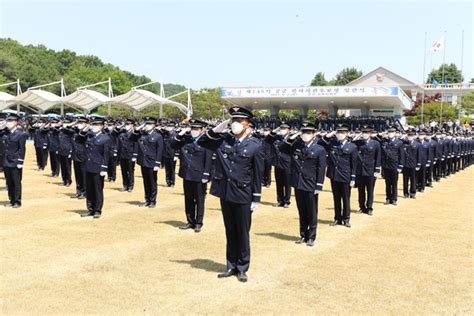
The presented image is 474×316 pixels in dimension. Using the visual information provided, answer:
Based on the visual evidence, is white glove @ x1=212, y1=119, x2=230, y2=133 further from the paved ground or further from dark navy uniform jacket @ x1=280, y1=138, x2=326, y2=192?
dark navy uniform jacket @ x1=280, y1=138, x2=326, y2=192

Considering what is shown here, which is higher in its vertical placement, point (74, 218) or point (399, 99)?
point (399, 99)

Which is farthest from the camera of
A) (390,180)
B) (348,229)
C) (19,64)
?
(19,64)

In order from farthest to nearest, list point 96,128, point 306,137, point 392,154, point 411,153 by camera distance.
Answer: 1. point 411,153
2. point 392,154
3. point 96,128
4. point 306,137

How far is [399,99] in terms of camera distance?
38.3m

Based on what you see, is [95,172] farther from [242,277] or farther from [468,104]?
[468,104]

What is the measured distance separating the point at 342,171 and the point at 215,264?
13.4 ft

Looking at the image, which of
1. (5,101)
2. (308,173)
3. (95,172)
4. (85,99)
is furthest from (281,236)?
(5,101)

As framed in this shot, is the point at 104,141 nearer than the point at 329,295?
No

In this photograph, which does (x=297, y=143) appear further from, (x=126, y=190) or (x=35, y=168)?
(x=35, y=168)

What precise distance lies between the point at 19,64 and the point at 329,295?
75222 mm

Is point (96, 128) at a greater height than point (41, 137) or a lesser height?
greater

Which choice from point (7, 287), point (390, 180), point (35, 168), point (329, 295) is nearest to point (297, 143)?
point (329, 295)

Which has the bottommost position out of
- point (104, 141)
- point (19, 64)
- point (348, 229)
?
point (348, 229)

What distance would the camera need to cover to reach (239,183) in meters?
6.56
